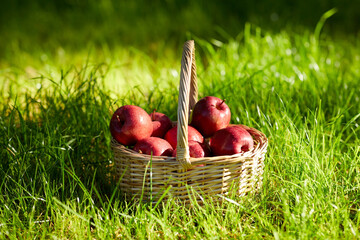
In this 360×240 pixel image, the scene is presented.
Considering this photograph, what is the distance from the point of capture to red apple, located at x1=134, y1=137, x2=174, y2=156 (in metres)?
1.86

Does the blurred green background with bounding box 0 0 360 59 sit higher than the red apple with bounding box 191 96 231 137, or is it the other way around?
the blurred green background with bounding box 0 0 360 59

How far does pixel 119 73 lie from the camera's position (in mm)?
3740

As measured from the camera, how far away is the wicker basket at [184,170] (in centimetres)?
174

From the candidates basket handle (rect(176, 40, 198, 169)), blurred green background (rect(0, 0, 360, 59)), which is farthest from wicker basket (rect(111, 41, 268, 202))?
blurred green background (rect(0, 0, 360, 59))

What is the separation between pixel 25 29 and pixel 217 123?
11.8 ft

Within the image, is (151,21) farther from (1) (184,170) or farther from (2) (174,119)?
(1) (184,170)

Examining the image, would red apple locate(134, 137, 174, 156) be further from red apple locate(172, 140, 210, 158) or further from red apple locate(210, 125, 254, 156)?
red apple locate(210, 125, 254, 156)

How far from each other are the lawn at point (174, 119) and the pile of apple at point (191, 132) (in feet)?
0.75

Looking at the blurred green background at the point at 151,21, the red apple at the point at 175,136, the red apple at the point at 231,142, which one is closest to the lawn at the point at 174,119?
the blurred green background at the point at 151,21

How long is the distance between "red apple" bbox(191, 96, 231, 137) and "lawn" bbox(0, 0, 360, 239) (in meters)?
0.25

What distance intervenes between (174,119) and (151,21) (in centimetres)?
239

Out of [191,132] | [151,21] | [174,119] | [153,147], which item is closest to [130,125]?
[153,147]

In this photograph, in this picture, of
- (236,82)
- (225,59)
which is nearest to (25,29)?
(225,59)

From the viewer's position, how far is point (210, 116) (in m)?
2.04
